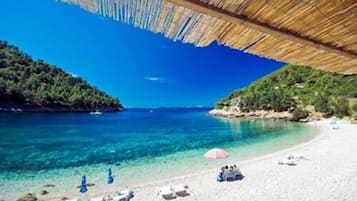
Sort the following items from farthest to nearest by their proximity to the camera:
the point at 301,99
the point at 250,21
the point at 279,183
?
1. the point at 301,99
2. the point at 279,183
3. the point at 250,21

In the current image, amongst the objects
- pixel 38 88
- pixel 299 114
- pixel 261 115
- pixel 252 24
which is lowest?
pixel 252 24

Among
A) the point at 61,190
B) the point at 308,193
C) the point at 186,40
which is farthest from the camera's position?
the point at 61,190

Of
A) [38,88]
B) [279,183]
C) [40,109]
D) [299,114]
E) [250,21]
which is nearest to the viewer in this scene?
[250,21]

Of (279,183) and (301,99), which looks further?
(301,99)

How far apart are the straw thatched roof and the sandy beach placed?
786 cm

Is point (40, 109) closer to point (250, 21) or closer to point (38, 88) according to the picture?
point (38, 88)

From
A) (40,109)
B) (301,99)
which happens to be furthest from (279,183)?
(40,109)

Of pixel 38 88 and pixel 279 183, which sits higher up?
pixel 38 88

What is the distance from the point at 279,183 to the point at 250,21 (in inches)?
395

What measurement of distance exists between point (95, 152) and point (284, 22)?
20256mm

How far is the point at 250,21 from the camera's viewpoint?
4.60 ft

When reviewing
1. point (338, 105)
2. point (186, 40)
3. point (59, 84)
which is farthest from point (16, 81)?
point (186, 40)

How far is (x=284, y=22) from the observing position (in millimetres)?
1427

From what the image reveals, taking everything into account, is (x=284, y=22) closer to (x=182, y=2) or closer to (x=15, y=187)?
(x=182, y=2)
